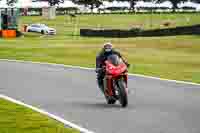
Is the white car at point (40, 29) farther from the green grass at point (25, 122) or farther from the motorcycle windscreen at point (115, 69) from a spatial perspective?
the green grass at point (25, 122)

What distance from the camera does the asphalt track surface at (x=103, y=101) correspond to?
451 inches

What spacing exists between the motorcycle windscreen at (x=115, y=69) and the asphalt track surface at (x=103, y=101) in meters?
0.74

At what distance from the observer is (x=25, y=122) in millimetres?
11617

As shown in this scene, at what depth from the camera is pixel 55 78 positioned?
71.8 feet

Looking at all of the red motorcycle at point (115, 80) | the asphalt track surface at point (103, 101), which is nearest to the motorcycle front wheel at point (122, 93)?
the red motorcycle at point (115, 80)

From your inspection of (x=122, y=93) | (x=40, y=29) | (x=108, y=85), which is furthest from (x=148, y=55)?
(x=40, y=29)

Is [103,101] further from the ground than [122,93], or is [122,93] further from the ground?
[122,93]

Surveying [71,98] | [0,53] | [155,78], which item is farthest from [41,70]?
[0,53]

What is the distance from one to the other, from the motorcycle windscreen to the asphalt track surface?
2.44 feet

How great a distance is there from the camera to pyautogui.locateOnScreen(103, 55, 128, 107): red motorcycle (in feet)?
45.8

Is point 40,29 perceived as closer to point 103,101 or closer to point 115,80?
point 103,101

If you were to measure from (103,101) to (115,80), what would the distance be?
4.58 ft

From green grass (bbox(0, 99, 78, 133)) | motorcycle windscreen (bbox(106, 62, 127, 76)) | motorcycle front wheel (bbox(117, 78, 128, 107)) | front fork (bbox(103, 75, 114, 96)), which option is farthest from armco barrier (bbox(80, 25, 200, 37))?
green grass (bbox(0, 99, 78, 133))

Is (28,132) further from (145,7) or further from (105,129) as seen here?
(145,7)
